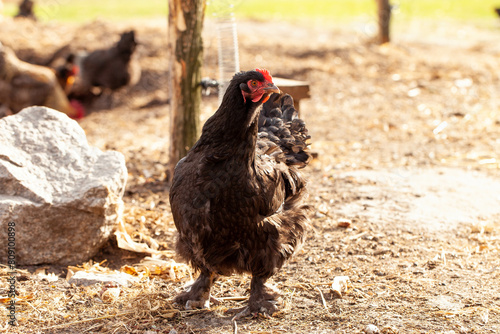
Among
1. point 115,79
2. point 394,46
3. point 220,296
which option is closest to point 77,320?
point 220,296

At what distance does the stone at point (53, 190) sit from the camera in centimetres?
402

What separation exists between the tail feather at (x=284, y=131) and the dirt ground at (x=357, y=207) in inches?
30.9

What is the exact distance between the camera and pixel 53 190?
4117 mm

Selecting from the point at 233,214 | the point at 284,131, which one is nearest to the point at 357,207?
the point at 284,131

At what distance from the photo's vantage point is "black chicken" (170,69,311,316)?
3256mm

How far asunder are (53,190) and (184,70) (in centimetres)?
198

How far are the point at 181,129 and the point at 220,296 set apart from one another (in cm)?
220

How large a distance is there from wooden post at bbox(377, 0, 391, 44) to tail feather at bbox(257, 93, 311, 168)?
31.3 ft

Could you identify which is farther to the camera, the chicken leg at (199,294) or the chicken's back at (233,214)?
the chicken leg at (199,294)

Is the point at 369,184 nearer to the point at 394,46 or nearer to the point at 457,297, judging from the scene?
the point at 457,297

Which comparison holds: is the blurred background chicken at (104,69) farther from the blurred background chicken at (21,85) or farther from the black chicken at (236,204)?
the black chicken at (236,204)

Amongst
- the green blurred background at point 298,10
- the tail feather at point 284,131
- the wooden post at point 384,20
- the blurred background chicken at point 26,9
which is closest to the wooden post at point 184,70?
the tail feather at point 284,131

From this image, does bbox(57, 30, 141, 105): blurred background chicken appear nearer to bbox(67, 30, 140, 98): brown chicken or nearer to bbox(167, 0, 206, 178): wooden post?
bbox(67, 30, 140, 98): brown chicken

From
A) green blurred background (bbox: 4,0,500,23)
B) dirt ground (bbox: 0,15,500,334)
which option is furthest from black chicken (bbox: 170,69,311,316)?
green blurred background (bbox: 4,0,500,23)
